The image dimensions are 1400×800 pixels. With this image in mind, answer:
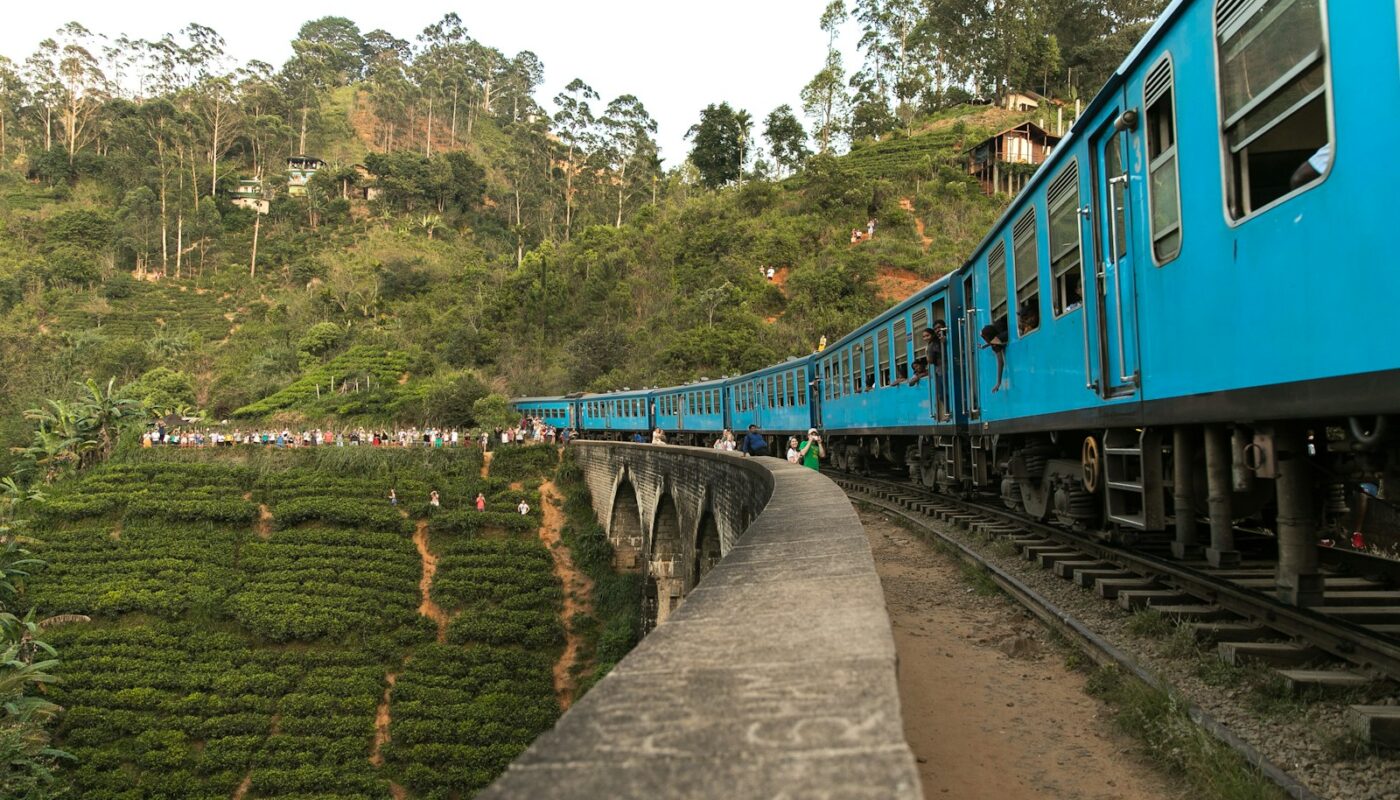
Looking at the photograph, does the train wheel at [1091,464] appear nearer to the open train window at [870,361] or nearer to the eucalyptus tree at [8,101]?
the open train window at [870,361]

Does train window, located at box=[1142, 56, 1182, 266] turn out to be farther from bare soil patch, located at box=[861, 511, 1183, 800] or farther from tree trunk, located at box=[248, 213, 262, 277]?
tree trunk, located at box=[248, 213, 262, 277]

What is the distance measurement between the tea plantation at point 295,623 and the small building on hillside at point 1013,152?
31793mm

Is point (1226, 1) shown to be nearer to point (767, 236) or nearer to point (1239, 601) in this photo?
point (1239, 601)

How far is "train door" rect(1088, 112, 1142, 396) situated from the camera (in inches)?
185

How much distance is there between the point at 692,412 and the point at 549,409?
51.9ft

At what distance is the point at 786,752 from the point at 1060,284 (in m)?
5.43

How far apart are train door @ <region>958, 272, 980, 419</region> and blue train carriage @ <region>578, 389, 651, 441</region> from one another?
2138 cm

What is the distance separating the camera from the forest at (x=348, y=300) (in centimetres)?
2009

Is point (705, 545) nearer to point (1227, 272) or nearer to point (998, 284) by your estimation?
point (998, 284)

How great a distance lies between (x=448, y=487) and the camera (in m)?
30.0

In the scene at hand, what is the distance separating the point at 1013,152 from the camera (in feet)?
158

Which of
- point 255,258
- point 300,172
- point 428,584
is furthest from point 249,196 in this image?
point 428,584

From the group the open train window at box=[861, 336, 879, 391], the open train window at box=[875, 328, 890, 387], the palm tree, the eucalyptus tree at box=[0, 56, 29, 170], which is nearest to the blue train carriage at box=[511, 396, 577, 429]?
the palm tree

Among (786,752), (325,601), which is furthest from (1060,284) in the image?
(325,601)
